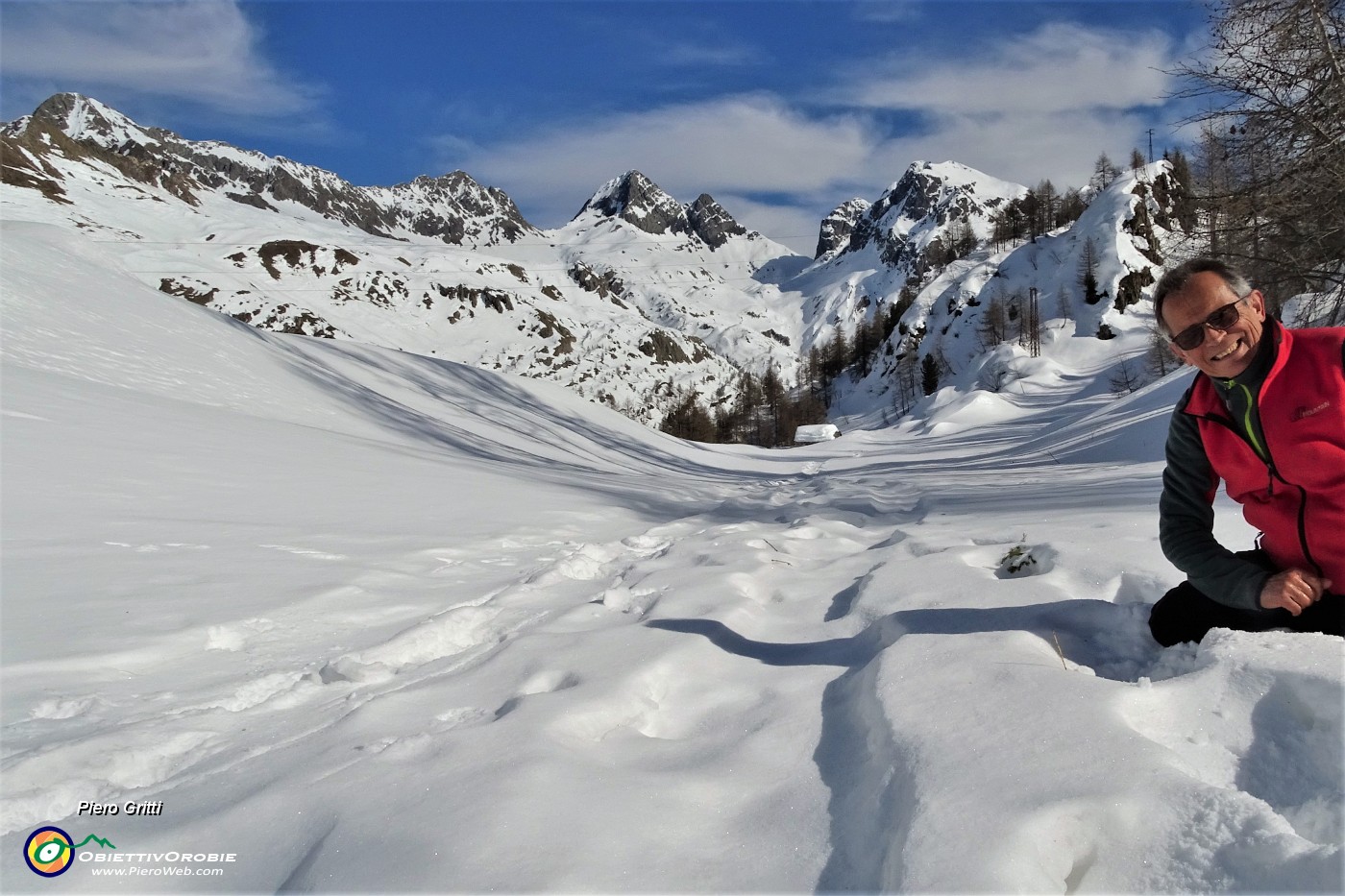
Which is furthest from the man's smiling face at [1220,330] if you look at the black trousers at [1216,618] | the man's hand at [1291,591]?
the black trousers at [1216,618]

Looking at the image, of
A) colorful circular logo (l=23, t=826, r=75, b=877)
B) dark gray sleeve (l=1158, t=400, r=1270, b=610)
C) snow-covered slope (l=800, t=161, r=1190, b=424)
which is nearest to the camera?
colorful circular logo (l=23, t=826, r=75, b=877)

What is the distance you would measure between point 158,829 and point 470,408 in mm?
14642

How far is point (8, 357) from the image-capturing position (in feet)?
24.7

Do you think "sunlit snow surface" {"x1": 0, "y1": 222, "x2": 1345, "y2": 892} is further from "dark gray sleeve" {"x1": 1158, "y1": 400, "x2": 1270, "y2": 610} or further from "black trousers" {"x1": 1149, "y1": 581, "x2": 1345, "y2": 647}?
"dark gray sleeve" {"x1": 1158, "y1": 400, "x2": 1270, "y2": 610}

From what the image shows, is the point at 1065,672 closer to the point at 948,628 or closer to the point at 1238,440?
the point at 948,628

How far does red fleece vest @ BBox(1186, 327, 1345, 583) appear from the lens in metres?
2.06

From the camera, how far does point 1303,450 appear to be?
82.4 inches

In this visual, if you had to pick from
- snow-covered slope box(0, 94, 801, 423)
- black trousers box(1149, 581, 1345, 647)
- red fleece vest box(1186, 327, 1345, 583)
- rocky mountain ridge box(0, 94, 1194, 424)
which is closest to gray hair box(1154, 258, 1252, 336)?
red fleece vest box(1186, 327, 1345, 583)

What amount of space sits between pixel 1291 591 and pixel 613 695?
226 centimetres

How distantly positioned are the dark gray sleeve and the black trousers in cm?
7

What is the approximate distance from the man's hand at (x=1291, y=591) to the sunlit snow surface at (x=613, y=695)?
167 mm

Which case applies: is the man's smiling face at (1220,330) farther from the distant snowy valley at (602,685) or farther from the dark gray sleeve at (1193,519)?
the distant snowy valley at (602,685)

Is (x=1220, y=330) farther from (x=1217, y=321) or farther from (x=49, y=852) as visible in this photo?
(x=49, y=852)

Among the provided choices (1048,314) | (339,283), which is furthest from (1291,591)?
(339,283)
